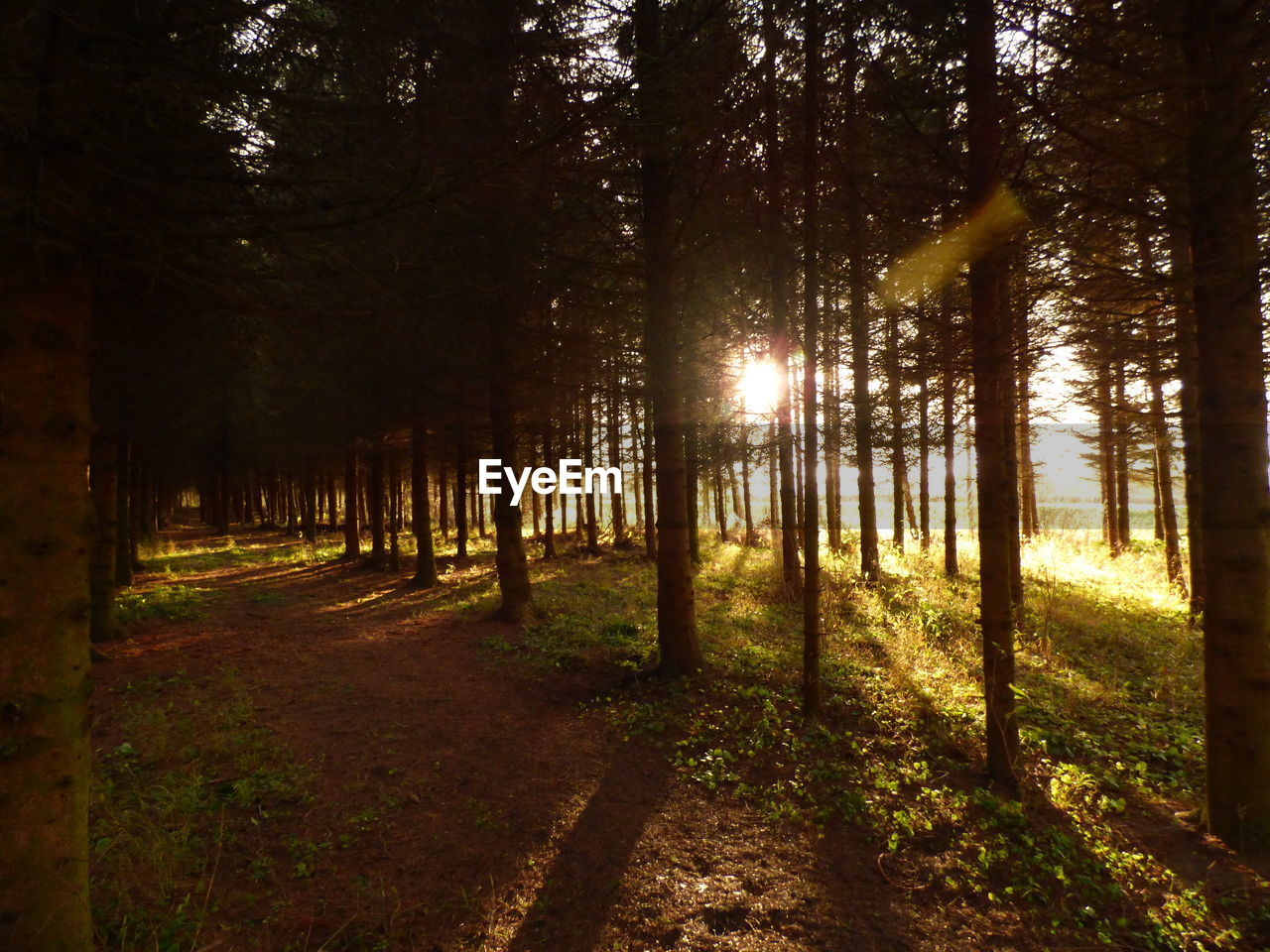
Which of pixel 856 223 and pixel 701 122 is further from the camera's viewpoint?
pixel 856 223

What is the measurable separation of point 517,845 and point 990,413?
535 centimetres

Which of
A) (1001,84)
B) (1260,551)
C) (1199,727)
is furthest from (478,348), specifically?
(1199,727)

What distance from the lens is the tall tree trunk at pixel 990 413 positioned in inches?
182

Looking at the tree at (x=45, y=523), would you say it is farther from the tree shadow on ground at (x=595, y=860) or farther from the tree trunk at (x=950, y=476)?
the tree trunk at (x=950, y=476)

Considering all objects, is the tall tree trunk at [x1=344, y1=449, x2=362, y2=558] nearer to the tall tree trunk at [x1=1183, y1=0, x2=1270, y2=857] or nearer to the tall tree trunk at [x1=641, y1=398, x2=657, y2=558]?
the tall tree trunk at [x1=641, y1=398, x2=657, y2=558]

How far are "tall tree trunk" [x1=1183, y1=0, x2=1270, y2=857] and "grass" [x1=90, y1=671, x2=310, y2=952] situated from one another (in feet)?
23.5

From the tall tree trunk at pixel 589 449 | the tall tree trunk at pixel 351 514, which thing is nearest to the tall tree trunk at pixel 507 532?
the tall tree trunk at pixel 589 449

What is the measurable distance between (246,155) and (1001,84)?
18.0 feet

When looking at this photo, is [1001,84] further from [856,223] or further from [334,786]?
[334,786]

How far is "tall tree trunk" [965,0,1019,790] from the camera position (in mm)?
4625

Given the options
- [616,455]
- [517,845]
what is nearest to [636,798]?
[517,845]

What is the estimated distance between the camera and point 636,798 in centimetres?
502

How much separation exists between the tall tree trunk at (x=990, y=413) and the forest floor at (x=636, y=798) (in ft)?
2.56

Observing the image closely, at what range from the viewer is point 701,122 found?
5648 millimetres
